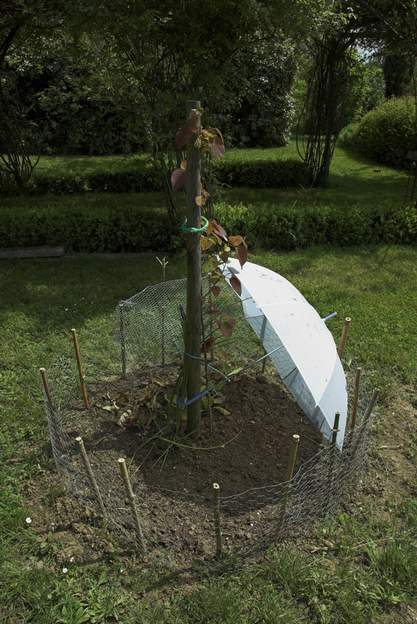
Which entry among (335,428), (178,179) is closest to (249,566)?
(335,428)

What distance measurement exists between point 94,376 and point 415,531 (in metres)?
2.44

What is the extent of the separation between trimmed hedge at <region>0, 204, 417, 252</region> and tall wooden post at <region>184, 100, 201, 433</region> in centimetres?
370

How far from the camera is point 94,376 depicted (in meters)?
4.06

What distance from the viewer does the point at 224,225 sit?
675 cm

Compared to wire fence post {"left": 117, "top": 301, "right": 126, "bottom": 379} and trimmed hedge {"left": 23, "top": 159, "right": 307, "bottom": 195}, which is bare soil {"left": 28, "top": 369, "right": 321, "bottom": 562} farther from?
trimmed hedge {"left": 23, "top": 159, "right": 307, "bottom": 195}

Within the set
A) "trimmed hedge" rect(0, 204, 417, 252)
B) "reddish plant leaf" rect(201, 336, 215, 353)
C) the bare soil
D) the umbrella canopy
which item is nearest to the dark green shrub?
"trimmed hedge" rect(0, 204, 417, 252)

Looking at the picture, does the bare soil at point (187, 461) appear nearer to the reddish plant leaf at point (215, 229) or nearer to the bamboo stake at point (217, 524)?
the bamboo stake at point (217, 524)

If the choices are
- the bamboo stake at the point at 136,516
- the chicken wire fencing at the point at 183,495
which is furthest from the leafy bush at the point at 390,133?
the bamboo stake at the point at 136,516

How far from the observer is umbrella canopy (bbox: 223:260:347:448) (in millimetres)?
2656

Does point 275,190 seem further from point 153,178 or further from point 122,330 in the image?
point 122,330

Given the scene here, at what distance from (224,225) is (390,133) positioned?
27.4 feet

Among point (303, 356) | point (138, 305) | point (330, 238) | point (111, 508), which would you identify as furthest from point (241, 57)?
point (111, 508)

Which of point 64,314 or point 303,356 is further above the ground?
point 303,356

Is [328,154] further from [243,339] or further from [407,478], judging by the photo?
[407,478]
